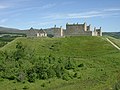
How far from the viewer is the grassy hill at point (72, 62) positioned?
177 feet

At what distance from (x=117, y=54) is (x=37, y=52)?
21.8 m

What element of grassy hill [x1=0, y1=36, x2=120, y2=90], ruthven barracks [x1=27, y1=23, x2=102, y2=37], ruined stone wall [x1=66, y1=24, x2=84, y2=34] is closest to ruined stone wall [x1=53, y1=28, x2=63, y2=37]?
ruthven barracks [x1=27, y1=23, x2=102, y2=37]

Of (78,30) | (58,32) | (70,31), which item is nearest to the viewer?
(58,32)

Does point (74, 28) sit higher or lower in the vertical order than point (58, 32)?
higher

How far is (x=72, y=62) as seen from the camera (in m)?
71.5

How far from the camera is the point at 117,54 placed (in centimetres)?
8350

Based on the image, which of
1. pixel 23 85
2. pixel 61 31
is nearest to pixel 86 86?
pixel 23 85

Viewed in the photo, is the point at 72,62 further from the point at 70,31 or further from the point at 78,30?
the point at 70,31

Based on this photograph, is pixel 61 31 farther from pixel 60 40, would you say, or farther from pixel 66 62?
pixel 66 62

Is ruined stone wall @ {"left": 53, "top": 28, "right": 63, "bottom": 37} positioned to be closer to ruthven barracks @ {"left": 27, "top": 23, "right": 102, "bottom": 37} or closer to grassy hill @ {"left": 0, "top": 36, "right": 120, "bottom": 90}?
ruthven barracks @ {"left": 27, "top": 23, "right": 102, "bottom": 37}

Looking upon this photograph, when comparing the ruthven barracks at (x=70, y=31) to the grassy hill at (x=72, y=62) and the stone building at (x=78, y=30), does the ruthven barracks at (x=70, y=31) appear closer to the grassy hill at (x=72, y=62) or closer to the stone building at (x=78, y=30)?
the stone building at (x=78, y=30)

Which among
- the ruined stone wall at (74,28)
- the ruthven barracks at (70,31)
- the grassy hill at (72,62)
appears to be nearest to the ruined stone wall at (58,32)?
the ruthven barracks at (70,31)

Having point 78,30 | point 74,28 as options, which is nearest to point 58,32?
point 74,28

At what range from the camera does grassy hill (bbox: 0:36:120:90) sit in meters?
54.1
